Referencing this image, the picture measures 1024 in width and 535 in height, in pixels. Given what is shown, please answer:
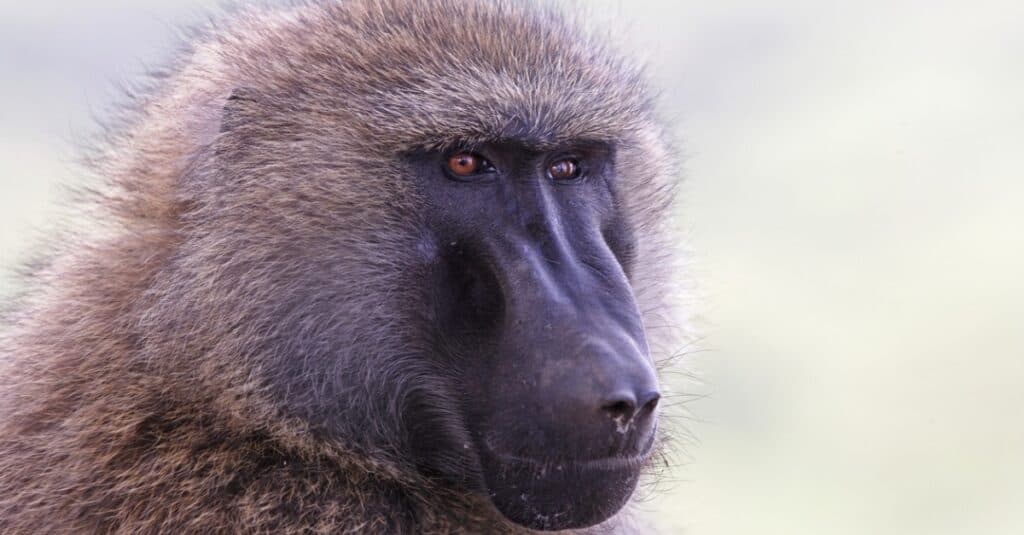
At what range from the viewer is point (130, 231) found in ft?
10.2

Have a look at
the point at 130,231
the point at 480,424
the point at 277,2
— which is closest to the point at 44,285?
the point at 130,231

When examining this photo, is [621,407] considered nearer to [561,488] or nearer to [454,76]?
[561,488]

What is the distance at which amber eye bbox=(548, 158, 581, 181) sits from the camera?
3.13 meters

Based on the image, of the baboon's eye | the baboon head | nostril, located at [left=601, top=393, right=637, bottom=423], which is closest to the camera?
nostril, located at [left=601, top=393, right=637, bottom=423]

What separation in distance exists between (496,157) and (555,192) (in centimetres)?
16

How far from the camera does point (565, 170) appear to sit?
317 cm

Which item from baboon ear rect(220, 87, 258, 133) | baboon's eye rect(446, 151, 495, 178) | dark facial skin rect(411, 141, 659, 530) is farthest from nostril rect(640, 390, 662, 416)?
baboon ear rect(220, 87, 258, 133)

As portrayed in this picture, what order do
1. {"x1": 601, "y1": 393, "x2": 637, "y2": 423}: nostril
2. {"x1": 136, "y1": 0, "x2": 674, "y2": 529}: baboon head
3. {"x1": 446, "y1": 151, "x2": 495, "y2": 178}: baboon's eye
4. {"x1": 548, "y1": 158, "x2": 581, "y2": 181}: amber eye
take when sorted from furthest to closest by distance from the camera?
1. {"x1": 548, "y1": 158, "x2": 581, "y2": 181}: amber eye
2. {"x1": 446, "y1": 151, "x2": 495, "y2": 178}: baboon's eye
3. {"x1": 136, "y1": 0, "x2": 674, "y2": 529}: baboon head
4. {"x1": 601, "y1": 393, "x2": 637, "y2": 423}: nostril

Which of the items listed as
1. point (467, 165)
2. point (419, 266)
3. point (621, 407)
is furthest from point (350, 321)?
point (621, 407)

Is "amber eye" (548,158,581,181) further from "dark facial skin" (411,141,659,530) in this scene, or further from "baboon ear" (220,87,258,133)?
"baboon ear" (220,87,258,133)

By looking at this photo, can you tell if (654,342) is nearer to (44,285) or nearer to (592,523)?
(592,523)

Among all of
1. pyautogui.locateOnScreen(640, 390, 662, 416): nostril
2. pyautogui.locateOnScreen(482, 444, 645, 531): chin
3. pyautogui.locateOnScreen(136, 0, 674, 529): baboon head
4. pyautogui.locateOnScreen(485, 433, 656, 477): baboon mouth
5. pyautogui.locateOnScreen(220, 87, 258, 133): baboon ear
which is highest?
pyautogui.locateOnScreen(220, 87, 258, 133): baboon ear

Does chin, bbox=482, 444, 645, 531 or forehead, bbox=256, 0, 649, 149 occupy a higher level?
forehead, bbox=256, 0, 649, 149

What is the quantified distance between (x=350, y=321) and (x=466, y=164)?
0.43 meters
